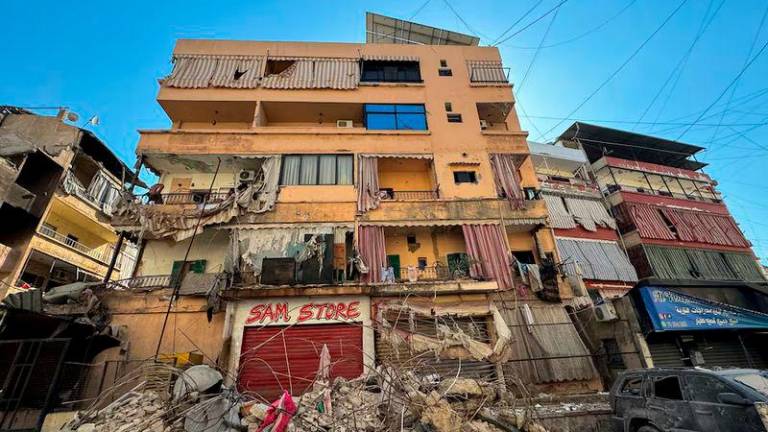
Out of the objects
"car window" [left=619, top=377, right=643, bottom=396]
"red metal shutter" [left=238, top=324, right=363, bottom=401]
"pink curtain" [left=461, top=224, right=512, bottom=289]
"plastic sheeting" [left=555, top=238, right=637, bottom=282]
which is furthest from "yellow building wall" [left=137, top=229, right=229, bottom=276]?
"plastic sheeting" [left=555, top=238, right=637, bottom=282]

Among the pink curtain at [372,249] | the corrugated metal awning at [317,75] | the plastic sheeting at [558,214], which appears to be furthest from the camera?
the corrugated metal awning at [317,75]

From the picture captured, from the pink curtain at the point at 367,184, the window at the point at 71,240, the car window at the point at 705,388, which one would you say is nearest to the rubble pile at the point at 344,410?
the car window at the point at 705,388

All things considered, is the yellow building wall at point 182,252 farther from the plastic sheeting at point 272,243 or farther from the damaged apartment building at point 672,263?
the damaged apartment building at point 672,263

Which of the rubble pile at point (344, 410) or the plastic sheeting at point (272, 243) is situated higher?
the plastic sheeting at point (272, 243)

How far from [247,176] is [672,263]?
2442cm

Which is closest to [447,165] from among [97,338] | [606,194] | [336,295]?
[336,295]

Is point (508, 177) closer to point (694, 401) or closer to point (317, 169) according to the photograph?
point (317, 169)

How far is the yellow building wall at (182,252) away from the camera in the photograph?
14.3m

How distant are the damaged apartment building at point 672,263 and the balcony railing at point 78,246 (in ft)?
93.1

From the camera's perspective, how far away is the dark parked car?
5.08m

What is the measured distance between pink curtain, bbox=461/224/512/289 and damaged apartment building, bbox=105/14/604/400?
68mm

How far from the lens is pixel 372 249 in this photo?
1358 centimetres

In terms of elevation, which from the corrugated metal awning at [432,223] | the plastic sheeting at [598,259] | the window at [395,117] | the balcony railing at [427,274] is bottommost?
the balcony railing at [427,274]

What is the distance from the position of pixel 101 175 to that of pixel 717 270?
3901 centimetres
